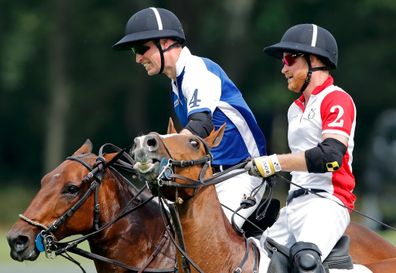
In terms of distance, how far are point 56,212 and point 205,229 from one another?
1780mm

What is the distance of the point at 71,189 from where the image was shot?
28.5 ft

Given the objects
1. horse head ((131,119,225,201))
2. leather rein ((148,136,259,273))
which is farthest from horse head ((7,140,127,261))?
horse head ((131,119,225,201))

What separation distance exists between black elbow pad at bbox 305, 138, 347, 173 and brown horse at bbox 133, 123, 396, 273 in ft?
2.16

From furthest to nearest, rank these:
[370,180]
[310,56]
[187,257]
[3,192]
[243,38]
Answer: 1. [243,38]
2. [3,192]
3. [370,180]
4. [310,56]
5. [187,257]

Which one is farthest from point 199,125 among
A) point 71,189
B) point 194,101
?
point 71,189

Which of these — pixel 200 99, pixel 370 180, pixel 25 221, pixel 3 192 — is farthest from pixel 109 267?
pixel 3 192

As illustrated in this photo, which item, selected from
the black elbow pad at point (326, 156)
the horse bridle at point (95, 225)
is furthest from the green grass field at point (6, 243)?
the black elbow pad at point (326, 156)

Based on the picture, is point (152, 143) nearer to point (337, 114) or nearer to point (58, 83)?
point (337, 114)

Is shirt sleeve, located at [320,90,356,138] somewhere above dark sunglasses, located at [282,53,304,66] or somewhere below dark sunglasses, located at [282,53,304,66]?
below

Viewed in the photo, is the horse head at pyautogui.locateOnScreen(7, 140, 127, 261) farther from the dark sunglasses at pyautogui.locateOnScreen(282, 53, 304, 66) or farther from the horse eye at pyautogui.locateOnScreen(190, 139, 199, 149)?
the dark sunglasses at pyautogui.locateOnScreen(282, 53, 304, 66)

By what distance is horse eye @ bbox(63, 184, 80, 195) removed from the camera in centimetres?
865

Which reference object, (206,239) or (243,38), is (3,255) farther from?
(243,38)

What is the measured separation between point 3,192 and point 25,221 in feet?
99.0

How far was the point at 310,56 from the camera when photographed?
7.88 meters
